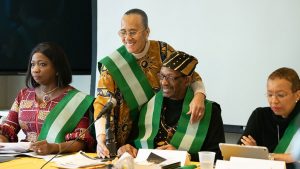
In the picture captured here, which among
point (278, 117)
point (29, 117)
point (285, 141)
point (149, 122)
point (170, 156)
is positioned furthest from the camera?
point (29, 117)

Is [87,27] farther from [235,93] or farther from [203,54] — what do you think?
[235,93]

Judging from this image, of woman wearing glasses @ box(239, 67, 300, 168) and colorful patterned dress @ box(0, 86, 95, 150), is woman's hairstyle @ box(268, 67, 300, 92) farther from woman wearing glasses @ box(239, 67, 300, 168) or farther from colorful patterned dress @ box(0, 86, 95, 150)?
colorful patterned dress @ box(0, 86, 95, 150)

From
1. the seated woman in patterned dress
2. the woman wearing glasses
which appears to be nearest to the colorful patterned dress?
the seated woman in patterned dress

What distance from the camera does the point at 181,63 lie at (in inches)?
Answer: 89.4

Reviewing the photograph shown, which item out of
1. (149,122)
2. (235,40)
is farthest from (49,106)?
(235,40)

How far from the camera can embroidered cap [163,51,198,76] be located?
224 cm

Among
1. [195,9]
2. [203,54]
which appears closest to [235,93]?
[203,54]

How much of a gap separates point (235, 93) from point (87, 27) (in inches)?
65.7

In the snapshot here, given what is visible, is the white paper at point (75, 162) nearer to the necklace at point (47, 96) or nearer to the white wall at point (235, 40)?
the necklace at point (47, 96)

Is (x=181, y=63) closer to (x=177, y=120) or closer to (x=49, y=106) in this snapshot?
(x=177, y=120)

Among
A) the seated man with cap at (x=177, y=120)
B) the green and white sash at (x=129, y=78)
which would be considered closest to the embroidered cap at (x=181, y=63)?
the seated man with cap at (x=177, y=120)

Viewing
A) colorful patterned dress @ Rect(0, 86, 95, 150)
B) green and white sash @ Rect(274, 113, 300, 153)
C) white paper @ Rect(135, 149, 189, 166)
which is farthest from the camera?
colorful patterned dress @ Rect(0, 86, 95, 150)

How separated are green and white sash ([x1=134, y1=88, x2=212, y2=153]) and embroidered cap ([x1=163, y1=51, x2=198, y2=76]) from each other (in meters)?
0.14

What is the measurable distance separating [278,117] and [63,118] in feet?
4.07
